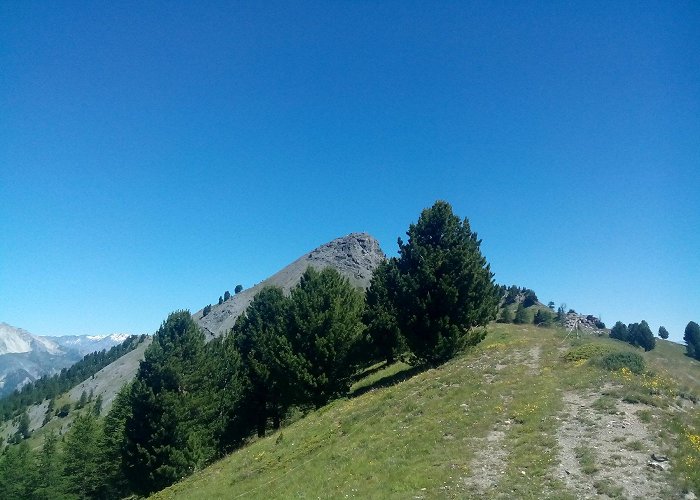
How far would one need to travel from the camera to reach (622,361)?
85.8 feet

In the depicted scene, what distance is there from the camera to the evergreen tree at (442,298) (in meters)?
36.1

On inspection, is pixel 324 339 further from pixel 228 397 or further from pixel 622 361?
pixel 622 361

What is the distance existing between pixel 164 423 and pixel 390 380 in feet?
65.1

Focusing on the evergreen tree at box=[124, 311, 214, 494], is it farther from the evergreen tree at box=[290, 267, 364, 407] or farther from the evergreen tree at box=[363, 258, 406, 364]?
the evergreen tree at box=[363, 258, 406, 364]

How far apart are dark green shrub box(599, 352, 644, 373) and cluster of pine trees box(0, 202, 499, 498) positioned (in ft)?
36.9

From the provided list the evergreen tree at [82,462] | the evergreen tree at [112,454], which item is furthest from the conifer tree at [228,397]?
the evergreen tree at [82,462]

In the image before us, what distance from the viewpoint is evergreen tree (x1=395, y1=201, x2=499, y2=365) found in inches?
1421

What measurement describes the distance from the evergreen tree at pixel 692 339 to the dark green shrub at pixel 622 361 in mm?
107857

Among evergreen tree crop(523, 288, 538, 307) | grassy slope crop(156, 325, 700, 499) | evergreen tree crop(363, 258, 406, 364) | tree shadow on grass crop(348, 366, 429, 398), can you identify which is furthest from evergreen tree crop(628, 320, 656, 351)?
grassy slope crop(156, 325, 700, 499)

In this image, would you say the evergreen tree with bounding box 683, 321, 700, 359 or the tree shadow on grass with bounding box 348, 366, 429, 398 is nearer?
the tree shadow on grass with bounding box 348, 366, 429, 398

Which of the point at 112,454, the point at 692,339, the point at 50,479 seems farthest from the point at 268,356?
the point at 692,339

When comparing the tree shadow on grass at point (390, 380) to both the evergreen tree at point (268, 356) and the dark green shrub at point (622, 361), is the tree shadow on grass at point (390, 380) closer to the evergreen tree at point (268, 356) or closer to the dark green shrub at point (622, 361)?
the evergreen tree at point (268, 356)

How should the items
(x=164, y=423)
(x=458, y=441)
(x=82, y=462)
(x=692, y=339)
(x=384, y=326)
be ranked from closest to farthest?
1. (x=458, y=441)
2. (x=164, y=423)
3. (x=384, y=326)
4. (x=82, y=462)
5. (x=692, y=339)

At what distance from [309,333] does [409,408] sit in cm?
1687
